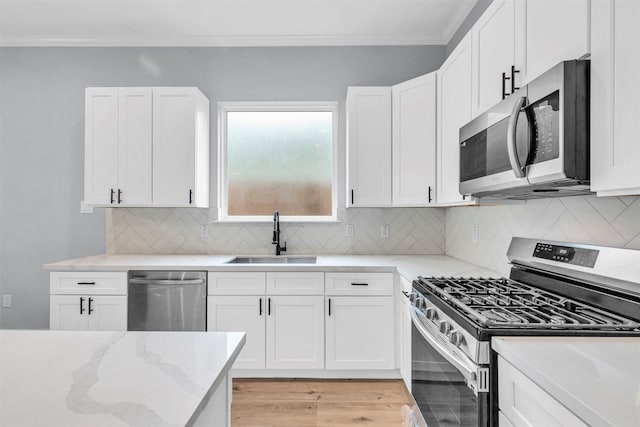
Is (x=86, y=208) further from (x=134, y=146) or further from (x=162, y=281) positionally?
(x=162, y=281)

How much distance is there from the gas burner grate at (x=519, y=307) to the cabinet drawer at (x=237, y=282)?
1.25 metres

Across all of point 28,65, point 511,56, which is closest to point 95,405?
point 511,56

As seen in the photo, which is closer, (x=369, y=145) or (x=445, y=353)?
(x=445, y=353)

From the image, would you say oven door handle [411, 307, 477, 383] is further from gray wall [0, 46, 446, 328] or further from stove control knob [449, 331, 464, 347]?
gray wall [0, 46, 446, 328]

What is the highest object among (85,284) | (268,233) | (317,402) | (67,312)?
(268,233)

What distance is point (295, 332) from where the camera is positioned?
2.57 m

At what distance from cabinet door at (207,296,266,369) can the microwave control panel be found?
69.6 inches

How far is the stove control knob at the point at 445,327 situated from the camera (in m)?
1.31

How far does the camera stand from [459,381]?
4.06ft

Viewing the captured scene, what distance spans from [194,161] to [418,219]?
201 cm

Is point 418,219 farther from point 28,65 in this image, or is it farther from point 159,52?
point 28,65

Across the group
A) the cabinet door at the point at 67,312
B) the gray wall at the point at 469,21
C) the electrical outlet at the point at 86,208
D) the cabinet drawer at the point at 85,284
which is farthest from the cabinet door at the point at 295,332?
the gray wall at the point at 469,21

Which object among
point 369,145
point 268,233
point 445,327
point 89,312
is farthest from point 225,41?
point 445,327

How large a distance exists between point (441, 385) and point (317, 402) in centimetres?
120
